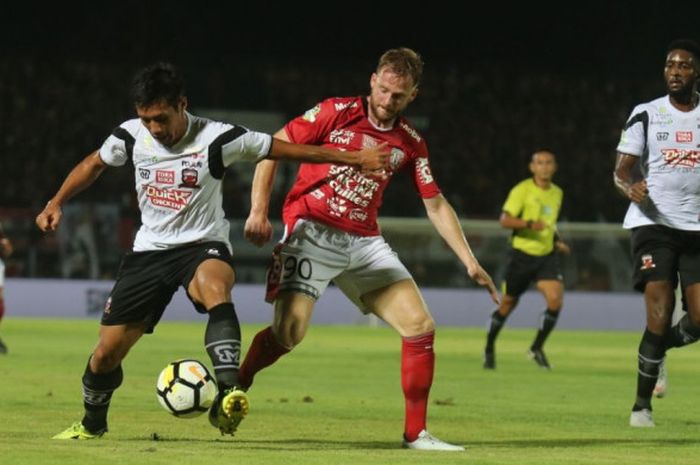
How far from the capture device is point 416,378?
8570mm

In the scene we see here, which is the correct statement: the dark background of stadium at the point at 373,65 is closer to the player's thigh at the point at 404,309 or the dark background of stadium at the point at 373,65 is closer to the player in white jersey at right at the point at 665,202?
the player in white jersey at right at the point at 665,202

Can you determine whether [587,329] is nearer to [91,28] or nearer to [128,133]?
[91,28]

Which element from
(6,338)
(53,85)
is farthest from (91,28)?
(6,338)

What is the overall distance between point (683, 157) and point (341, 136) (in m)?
2.72

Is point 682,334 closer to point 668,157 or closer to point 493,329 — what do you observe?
point 668,157

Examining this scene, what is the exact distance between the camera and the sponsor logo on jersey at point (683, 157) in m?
10.3

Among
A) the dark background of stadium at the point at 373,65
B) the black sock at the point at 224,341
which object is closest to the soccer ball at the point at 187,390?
the black sock at the point at 224,341

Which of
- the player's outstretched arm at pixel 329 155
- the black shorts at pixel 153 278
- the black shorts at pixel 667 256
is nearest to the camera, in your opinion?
the player's outstretched arm at pixel 329 155

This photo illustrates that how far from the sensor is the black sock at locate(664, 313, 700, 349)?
10.5m

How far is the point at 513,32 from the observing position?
41.4 metres

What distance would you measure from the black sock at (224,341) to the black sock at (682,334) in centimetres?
368

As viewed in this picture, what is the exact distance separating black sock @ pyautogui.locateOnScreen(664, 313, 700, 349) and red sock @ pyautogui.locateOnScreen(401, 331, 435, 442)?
8.03ft

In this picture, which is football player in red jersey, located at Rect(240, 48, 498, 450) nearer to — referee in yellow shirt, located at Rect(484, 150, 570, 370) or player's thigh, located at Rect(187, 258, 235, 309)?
player's thigh, located at Rect(187, 258, 235, 309)

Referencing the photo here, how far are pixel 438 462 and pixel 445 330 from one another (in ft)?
63.2
